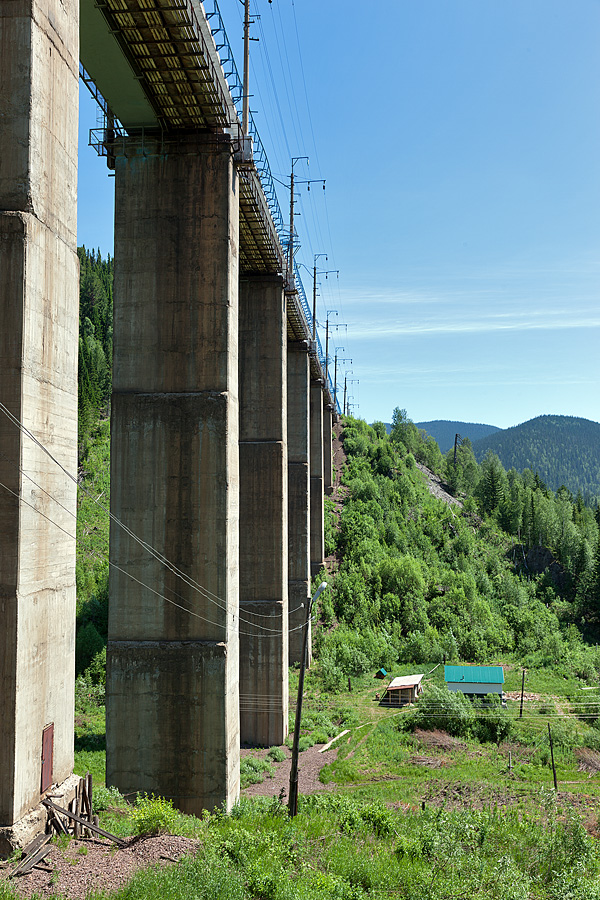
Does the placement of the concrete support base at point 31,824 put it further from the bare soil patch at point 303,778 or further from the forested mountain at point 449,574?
the forested mountain at point 449,574

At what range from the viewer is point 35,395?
330 inches

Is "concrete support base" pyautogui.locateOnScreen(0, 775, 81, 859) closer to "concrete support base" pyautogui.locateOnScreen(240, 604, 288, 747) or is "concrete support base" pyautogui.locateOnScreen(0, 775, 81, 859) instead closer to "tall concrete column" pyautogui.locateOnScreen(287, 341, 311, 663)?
"concrete support base" pyautogui.locateOnScreen(240, 604, 288, 747)

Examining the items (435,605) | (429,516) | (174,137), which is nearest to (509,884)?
(174,137)

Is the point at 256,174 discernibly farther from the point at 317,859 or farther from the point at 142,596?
the point at 317,859

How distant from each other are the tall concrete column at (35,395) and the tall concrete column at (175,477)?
682cm

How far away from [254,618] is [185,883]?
17141mm

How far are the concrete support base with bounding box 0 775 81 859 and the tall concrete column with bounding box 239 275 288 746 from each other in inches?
631

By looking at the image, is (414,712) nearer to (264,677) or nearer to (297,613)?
(297,613)

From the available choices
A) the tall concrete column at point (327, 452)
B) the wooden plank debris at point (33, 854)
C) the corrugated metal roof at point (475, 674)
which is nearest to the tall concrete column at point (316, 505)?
the tall concrete column at point (327, 452)

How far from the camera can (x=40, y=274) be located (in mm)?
8445

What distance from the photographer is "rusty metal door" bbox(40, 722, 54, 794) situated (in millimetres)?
8633

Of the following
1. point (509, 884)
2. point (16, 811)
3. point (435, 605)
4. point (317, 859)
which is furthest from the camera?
point (435, 605)

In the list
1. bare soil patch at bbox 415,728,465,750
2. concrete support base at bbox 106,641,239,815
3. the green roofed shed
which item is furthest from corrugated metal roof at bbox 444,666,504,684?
concrete support base at bbox 106,641,239,815

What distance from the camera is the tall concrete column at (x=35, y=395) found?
26.5 ft
